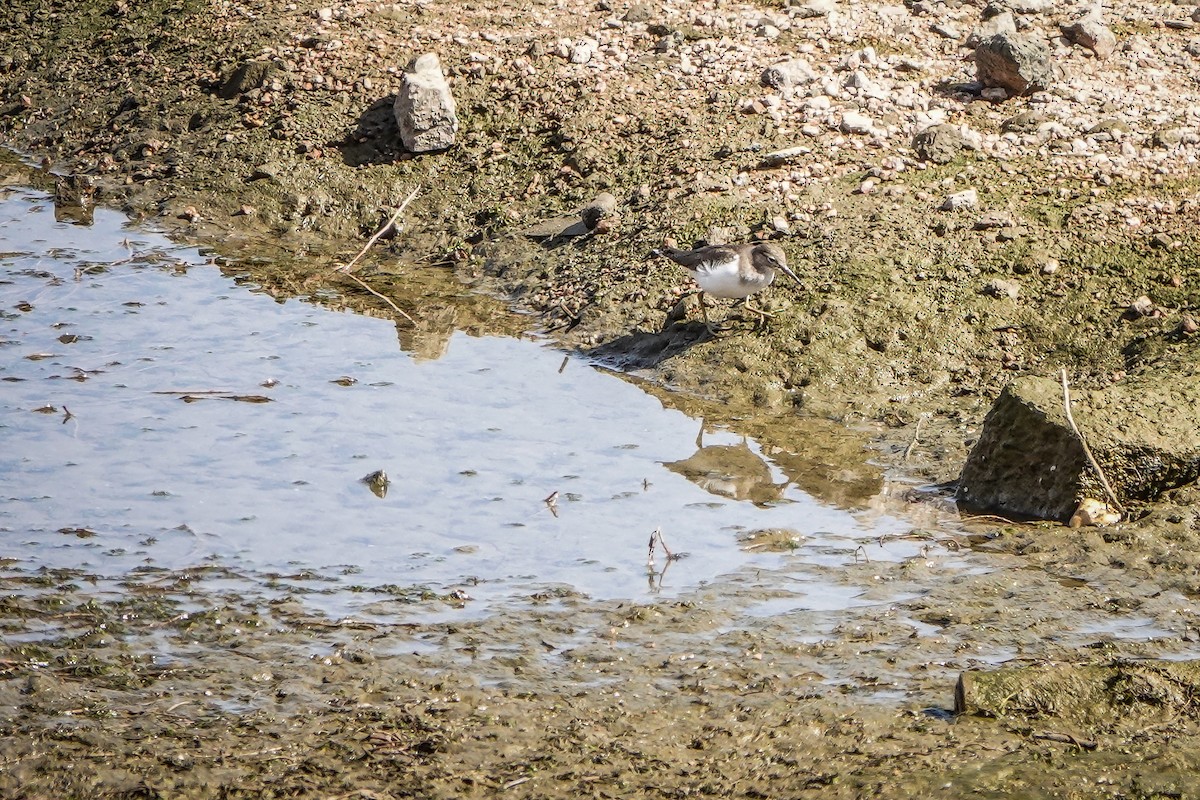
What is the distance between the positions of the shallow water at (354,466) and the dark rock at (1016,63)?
362 centimetres

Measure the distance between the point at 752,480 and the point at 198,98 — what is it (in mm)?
6111

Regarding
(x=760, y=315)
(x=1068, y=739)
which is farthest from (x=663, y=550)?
(x=760, y=315)

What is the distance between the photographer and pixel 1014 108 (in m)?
8.85

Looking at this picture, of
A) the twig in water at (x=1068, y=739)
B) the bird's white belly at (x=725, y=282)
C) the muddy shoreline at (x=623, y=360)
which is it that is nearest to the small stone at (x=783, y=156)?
the muddy shoreline at (x=623, y=360)

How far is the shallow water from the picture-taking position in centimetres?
535

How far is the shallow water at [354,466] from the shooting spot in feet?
17.5

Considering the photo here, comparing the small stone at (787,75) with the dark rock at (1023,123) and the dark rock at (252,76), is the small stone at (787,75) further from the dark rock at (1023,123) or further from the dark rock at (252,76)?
the dark rock at (252,76)

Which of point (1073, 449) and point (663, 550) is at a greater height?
point (1073, 449)

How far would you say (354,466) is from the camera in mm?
6230

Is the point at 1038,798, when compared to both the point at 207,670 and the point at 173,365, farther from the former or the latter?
the point at 173,365

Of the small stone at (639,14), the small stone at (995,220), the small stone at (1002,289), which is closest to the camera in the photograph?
the small stone at (1002,289)

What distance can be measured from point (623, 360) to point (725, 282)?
0.80 meters

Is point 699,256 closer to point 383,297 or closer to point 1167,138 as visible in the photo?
point 383,297

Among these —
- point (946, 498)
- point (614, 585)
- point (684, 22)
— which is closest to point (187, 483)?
point (614, 585)
